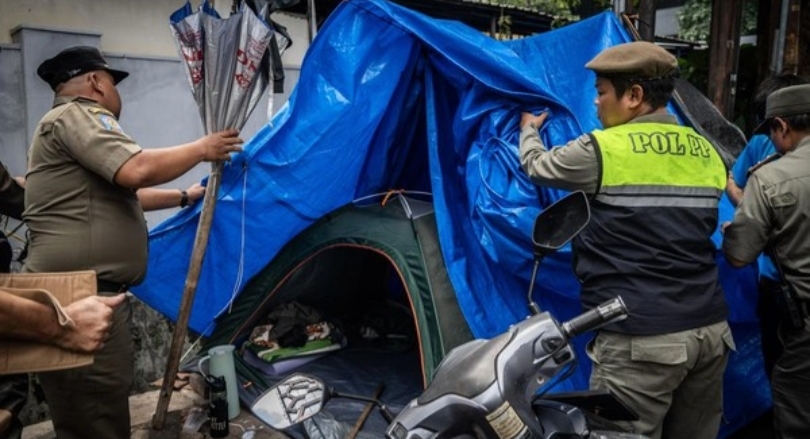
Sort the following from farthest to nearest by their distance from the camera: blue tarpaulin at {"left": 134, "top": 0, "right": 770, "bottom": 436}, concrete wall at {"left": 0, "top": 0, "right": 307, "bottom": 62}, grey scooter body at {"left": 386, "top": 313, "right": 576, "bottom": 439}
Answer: concrete wall at {"left": 0, "top": 0, "right": 307, "bottom": 62} < blue tarpaulin at {"left": 134, "top": 0, "right": 770, "bottom": 436} < grey scooter body at {"left": 386, "top": 313, "right": 576, "bottom": 439}

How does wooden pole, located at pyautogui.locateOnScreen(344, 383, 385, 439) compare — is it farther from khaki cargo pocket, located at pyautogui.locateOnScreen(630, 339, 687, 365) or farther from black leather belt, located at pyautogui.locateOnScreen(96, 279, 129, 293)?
khaki cargo pocket, located at pyautogui.locateOnScreen(630, 339, 687, 365)

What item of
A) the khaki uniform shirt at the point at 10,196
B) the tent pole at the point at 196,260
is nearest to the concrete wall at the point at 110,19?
the khaki uniform shirt at the point at 10,196

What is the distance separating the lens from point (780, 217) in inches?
90.4

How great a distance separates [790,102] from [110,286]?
2.88m

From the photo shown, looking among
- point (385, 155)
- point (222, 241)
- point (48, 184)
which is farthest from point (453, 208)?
point (48, 184)

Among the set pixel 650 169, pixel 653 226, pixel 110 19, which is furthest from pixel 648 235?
pixel 110 19

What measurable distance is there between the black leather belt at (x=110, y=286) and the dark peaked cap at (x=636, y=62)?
2.13 m

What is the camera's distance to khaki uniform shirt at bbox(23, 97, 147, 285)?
8.00 feet

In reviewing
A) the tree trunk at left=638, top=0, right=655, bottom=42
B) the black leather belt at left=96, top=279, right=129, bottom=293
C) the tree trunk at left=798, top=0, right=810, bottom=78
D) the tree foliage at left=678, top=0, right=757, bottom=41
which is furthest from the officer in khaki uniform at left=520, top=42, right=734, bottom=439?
the tree foliage at left=678, top=0, right=757, bottom=41

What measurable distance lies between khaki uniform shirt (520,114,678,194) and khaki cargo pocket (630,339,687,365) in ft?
1.81

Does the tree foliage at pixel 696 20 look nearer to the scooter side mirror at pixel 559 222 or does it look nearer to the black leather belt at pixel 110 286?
the scooter side mirror at pixel 559 222

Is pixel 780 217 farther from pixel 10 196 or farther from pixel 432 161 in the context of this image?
pixel 10 196

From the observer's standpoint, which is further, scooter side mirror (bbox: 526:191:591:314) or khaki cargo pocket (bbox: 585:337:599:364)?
khaki cargo pocket (bbox: 585:337:599:364)

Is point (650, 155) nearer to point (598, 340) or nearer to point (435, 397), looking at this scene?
point (598, 340)
